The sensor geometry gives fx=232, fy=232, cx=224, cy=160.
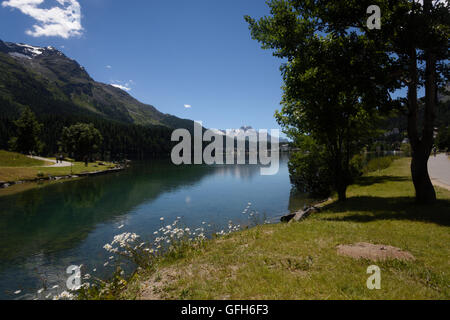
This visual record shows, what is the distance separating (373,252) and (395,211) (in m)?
7.97

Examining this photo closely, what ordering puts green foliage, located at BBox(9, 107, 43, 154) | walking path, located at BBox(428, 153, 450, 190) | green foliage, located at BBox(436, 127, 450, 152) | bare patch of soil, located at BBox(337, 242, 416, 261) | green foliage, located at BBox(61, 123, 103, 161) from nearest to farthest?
1. bare patch of soil, located at BBox(337, 242, 416, 261)
2. walking path, located at BBox(428, 153, 450, 190)
3. green foliage, located at BBox(436, 127, 450, 152)
4. green foliage, located at BBox(9, 107, 43, 154)
5. green foliage, located at BBox(61, 123, 103, 161)

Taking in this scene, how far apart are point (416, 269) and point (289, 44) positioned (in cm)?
1477

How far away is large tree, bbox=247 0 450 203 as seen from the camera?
13.4 m

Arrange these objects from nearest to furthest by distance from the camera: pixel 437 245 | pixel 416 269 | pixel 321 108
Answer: pixel 416 269 < pixel 437 245 < pixel 321 108

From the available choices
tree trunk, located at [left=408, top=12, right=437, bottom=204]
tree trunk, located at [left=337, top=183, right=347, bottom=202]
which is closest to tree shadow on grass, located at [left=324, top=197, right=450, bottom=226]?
tree trunk, located at [left=408, top=12, right=437, bottom=204]

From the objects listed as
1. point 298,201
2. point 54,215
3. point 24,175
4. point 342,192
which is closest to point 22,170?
point 24,175

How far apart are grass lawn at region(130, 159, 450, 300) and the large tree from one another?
644cm

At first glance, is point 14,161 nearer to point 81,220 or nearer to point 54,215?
point 54,215

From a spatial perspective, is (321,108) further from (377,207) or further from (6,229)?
(6,229)

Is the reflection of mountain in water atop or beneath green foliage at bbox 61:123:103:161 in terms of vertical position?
beneath

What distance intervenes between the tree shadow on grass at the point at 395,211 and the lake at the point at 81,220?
6941 mm

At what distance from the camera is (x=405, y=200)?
16812mm

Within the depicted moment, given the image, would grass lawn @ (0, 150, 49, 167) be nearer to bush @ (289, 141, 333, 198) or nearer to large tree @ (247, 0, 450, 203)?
bush @ (289, 141, 333, 198)
